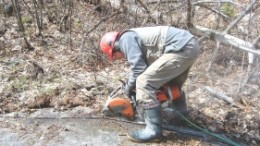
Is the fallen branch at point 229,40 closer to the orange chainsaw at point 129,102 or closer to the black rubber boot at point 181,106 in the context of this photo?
the black rubber boot at point 181,106

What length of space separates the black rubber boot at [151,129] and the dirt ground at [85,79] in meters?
0.17

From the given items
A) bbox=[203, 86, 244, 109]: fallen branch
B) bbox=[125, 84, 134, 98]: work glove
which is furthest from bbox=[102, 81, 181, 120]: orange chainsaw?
bbox=[203, 86, 244, 109]: fallen branch

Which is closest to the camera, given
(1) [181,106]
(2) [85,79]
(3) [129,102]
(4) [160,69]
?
(4) [160,69]

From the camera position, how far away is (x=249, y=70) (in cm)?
560

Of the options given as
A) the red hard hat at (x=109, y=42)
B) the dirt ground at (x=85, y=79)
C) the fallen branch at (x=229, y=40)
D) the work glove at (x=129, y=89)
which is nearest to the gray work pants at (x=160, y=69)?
the work glove at (x=129, y=89)

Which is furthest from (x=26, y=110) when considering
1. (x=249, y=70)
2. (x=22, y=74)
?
(x=249, y=70)

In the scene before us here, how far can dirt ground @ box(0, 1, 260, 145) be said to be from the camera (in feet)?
16.6

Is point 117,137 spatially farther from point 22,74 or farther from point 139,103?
point 22,74

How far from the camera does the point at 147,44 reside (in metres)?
4.52

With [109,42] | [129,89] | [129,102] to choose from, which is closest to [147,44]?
[109,42]

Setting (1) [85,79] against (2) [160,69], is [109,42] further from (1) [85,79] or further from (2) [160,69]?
(1) [85,79]

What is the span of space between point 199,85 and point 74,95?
1785 millimetres

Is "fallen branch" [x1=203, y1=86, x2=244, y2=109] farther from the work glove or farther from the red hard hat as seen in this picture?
the red hard hat

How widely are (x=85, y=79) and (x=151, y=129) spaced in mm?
1733
